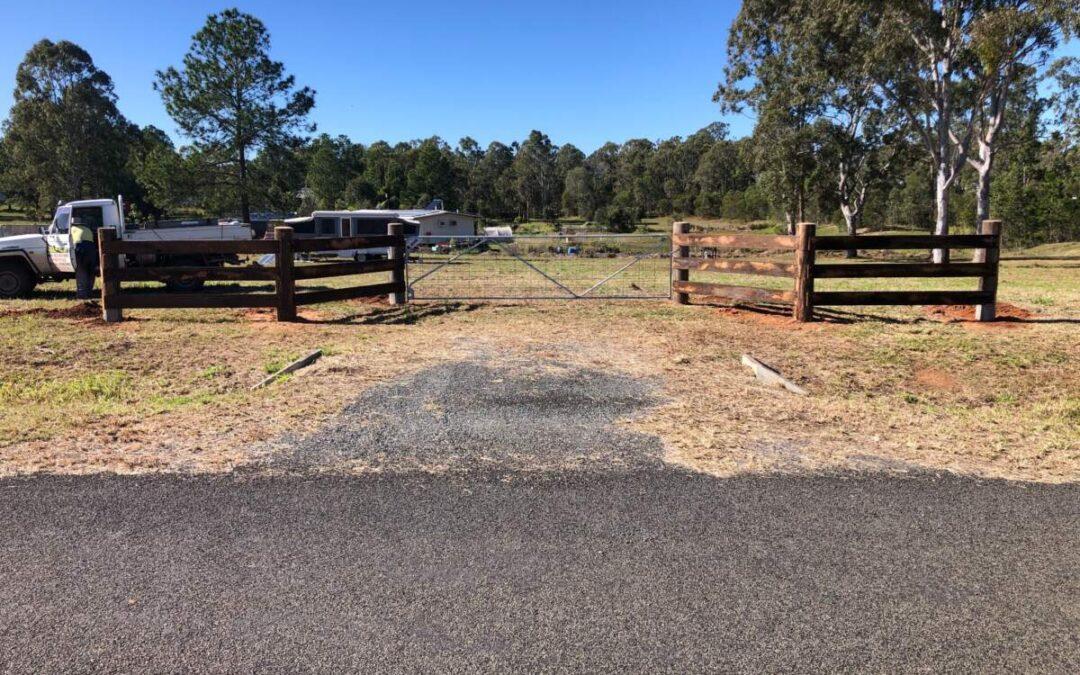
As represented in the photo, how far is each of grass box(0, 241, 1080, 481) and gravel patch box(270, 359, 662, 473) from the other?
339 millimetres

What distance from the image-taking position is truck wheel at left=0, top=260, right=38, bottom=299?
1600 cm

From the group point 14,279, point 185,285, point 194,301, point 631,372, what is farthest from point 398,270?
point 14,279

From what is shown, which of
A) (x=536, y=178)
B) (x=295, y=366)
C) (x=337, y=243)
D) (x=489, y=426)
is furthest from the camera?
(x=536, y=178)

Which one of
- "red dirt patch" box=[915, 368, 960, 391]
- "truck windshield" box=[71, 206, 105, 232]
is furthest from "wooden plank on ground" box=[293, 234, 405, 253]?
"truck windshield" box=[71, 206, 105, 232]

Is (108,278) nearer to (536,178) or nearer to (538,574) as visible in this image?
(538,574)

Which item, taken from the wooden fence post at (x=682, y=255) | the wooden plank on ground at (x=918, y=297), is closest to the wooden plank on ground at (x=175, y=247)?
the wooden fence post at (x=682, y=255)

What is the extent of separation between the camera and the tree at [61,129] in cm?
5009

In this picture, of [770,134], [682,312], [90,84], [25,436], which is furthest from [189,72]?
[25,436]

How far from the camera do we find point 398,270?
1347 cm

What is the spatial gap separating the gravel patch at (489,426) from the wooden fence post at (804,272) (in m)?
4.68

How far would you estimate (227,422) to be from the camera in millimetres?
5906

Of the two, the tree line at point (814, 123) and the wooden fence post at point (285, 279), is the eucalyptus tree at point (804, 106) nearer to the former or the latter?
the tree line at point (814, 123)

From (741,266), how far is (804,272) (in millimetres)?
1283

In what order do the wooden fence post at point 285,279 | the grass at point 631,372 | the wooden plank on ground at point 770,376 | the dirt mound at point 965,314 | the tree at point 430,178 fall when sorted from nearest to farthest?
the grass at point 631,372, the wooden plank on ground at point 770,376, the dirt mound at point 965,314, the wooden fence post at point 285,279, the tree at point 430,178
